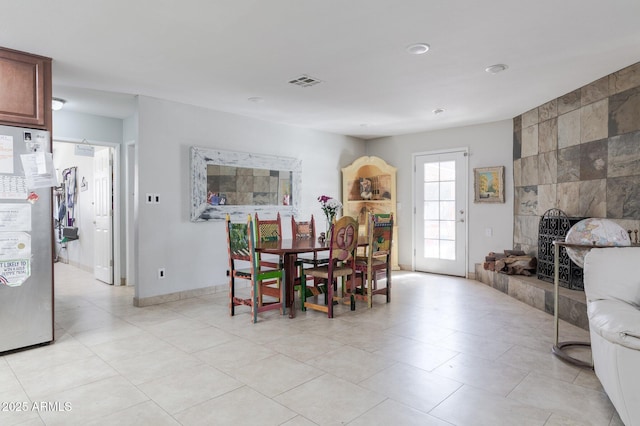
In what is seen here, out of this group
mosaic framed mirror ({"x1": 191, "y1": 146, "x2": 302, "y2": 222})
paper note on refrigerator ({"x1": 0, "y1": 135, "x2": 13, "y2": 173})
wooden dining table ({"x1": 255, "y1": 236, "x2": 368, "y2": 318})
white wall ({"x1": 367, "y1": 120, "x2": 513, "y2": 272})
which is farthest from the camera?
white wall ({"x1": 367, "y1": 120, "x2": 513, "y2": 272})

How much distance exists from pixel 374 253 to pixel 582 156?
2.50m

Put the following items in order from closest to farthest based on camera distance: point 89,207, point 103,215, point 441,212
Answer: point 103,215, point 441,212, point 89,207

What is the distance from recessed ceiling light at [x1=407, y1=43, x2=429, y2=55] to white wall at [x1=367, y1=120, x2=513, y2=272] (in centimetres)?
315

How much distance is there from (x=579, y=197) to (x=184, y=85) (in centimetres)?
445

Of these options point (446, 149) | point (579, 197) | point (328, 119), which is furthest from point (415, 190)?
point (579, 197)

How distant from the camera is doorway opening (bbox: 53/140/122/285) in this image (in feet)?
18.6

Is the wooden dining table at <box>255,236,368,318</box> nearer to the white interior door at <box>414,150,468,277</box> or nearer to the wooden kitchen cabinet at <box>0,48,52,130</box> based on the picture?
the wooden kitchen cabinet at <box>0,48,52,130</box>

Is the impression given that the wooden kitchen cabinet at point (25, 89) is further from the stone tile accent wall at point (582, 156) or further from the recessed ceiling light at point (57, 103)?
the stone tile accent wall at point (582, 156)

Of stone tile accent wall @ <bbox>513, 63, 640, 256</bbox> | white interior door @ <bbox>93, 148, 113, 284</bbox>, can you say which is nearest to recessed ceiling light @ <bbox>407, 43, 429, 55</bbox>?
stone tile accent wall @ <bbox>513, 63, 640, 256</bbox>

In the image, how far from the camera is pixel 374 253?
4.42m

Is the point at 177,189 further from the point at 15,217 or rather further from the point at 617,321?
the point at 617,321

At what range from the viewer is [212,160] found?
500cm

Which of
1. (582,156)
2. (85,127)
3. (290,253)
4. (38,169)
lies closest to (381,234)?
(290,253)

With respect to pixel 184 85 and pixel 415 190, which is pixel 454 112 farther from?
pixel 184 85
